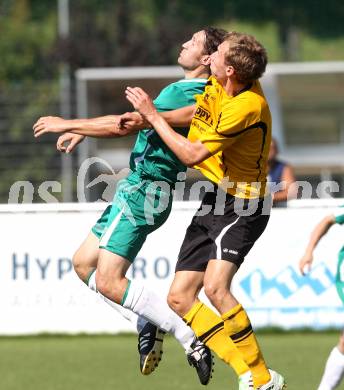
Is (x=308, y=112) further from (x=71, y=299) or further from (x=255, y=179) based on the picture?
(x=255, y=179)

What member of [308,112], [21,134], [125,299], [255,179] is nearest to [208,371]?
[125,299]

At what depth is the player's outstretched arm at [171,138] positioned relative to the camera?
6195 mm

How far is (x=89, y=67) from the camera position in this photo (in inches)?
1016

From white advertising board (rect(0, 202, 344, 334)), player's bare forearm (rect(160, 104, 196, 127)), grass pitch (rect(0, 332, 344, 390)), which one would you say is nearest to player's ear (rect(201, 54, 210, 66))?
player's bare forearm (rect(160, 104, 196, 127))

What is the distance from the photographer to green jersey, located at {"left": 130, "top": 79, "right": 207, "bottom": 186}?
6.69 meters

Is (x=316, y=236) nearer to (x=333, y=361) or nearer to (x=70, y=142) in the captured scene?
(x=333, y=361)

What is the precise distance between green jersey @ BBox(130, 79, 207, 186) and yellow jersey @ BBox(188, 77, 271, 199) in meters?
0.13

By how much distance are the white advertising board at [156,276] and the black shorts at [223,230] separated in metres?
3.85

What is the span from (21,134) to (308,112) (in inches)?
284

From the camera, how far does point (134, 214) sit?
22.4 ft

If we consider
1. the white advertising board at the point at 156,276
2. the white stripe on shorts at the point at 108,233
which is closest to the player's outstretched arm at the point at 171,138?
the white stripe on shorts at the point at 108,233

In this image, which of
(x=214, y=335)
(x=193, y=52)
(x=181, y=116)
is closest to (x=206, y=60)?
(x=193, y=52)

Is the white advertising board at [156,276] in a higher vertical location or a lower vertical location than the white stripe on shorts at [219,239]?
lower

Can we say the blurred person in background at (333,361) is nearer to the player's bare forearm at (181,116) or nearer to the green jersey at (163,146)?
the green jersey at (163,146)
